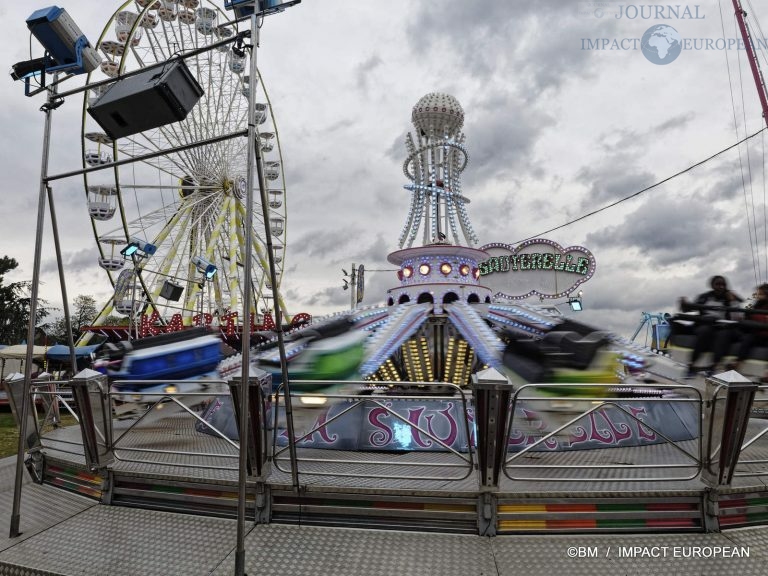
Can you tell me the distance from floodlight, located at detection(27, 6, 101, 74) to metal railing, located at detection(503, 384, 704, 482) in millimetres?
4636

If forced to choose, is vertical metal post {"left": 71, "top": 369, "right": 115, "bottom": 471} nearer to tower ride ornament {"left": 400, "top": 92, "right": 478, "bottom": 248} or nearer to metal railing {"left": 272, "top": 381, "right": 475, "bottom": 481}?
metal railing {"left": 272, "top": 381, "right": 475, "bottom": 481}

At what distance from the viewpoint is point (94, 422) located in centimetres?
414

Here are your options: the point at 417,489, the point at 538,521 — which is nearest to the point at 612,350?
the point at 538,521

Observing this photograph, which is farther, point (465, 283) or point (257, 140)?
point (465, 283)

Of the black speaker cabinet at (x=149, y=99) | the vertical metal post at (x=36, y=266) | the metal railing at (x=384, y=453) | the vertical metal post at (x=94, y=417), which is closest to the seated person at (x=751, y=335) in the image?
the metal railing at (x=384, y=453)

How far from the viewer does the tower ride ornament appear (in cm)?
1089

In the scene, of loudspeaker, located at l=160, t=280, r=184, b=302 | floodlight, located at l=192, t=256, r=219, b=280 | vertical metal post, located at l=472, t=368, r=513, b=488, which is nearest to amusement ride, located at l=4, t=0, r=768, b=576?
vertical metal post, located at l=472, t=368, r=513, b=488

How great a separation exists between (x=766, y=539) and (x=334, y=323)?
5.82 metres

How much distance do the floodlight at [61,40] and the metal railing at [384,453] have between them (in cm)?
337

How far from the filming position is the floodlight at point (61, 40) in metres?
3.85

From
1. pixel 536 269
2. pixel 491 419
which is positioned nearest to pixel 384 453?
pixel 491 419

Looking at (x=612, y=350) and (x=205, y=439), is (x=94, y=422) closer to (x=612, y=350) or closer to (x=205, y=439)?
(x=205, y=439)

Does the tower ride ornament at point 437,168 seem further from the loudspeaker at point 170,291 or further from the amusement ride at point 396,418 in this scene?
the loudspeaker at point 170,291

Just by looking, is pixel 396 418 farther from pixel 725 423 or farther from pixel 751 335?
pixel 751 335
